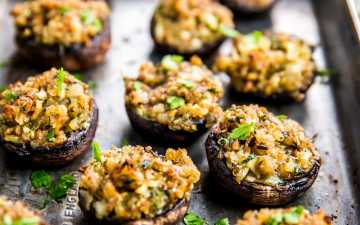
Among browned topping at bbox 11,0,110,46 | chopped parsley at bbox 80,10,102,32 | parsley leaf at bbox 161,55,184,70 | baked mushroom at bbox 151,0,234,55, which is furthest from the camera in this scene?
baked mushroom at bbox 151,0,234,55

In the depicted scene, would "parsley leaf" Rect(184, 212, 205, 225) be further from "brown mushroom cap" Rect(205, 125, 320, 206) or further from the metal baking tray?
"brown mushroom cap" Rect(205, 125, 320, 206)

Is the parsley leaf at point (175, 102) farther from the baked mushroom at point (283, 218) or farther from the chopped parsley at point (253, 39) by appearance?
the baked mushroom at point (283, 218)

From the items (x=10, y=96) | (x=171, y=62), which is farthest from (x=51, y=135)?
(x=171, y=62)

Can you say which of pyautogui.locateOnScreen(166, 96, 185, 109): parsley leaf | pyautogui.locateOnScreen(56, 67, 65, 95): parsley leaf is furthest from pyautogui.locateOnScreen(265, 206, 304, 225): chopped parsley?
pyautogui.locateOnScreen(56, 67, 65, 95): parsley leaf

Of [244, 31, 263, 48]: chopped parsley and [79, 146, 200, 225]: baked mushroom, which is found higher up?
[244, 31, 263, 48]: chopped parsley

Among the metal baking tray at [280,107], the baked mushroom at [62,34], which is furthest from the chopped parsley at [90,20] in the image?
the metal baking tray at [280,107]

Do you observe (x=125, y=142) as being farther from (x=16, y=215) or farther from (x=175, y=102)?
(x=16, y=215)
